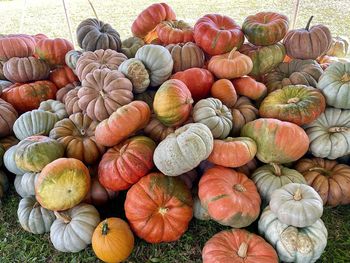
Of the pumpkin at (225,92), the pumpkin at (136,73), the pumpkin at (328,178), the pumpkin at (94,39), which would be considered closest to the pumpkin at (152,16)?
the pumpkin at (94,39)

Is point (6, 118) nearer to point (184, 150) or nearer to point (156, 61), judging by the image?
point (156, 61)

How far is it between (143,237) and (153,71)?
3.90 ft

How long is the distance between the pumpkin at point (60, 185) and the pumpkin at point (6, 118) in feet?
2.90

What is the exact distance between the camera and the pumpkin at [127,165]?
2186 mm

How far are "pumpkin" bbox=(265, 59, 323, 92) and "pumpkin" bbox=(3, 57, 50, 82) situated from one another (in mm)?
2043

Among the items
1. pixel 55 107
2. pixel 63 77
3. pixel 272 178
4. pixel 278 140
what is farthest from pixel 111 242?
pixel 63 77

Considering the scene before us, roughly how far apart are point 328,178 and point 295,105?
0.56 metres

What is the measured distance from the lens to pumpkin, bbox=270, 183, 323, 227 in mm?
1859

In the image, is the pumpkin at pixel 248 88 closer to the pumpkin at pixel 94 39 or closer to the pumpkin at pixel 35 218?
the pumpkin at pixel 94 39

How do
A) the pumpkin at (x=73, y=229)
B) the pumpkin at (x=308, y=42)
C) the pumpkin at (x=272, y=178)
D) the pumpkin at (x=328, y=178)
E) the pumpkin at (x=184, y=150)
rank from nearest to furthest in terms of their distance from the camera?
the pumpkin at (x=184, y=150)
the pumpkin at (x=73, y=229)
the pumpkin at (x=272, y=178)
the pumpkin at (x=328, y=178)
the pumpkin at (x=308, y=42)

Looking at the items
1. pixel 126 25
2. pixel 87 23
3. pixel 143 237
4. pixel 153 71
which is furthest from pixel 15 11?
pixel 143 237

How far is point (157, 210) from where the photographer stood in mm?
2123

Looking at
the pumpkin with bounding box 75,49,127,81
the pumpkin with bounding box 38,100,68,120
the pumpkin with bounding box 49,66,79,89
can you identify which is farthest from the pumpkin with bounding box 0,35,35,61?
the pumpkin with bounding box 75,49,127,81

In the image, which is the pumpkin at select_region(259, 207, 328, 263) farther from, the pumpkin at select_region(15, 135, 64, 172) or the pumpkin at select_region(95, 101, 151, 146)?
the pumpkin at select_region(15, 135, 64, 172)
